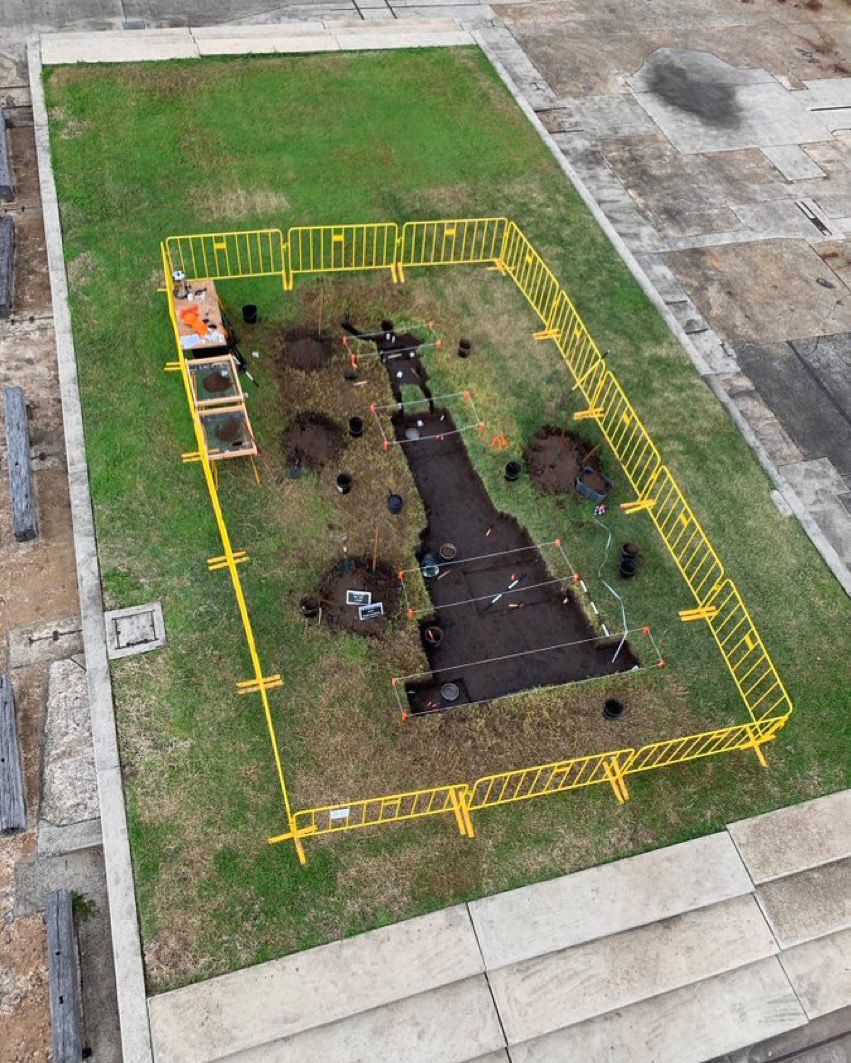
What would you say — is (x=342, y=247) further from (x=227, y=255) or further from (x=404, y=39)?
(x=404, y=39)

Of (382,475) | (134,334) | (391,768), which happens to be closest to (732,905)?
(391,768)

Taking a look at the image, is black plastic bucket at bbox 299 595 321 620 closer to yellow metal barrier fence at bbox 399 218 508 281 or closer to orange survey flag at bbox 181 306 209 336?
orange survey flag at bbox 181 306 209 336

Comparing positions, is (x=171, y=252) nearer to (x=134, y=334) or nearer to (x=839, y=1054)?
(x=134, y=334)

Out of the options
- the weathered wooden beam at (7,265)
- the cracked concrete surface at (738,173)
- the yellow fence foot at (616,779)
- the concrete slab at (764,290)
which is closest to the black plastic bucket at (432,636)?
the yellow fence foot at (616,779)

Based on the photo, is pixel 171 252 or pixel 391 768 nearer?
pixel 391 768

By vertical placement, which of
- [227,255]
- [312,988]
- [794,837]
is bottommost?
[312,988]

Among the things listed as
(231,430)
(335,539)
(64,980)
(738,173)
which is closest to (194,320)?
(231,430)
